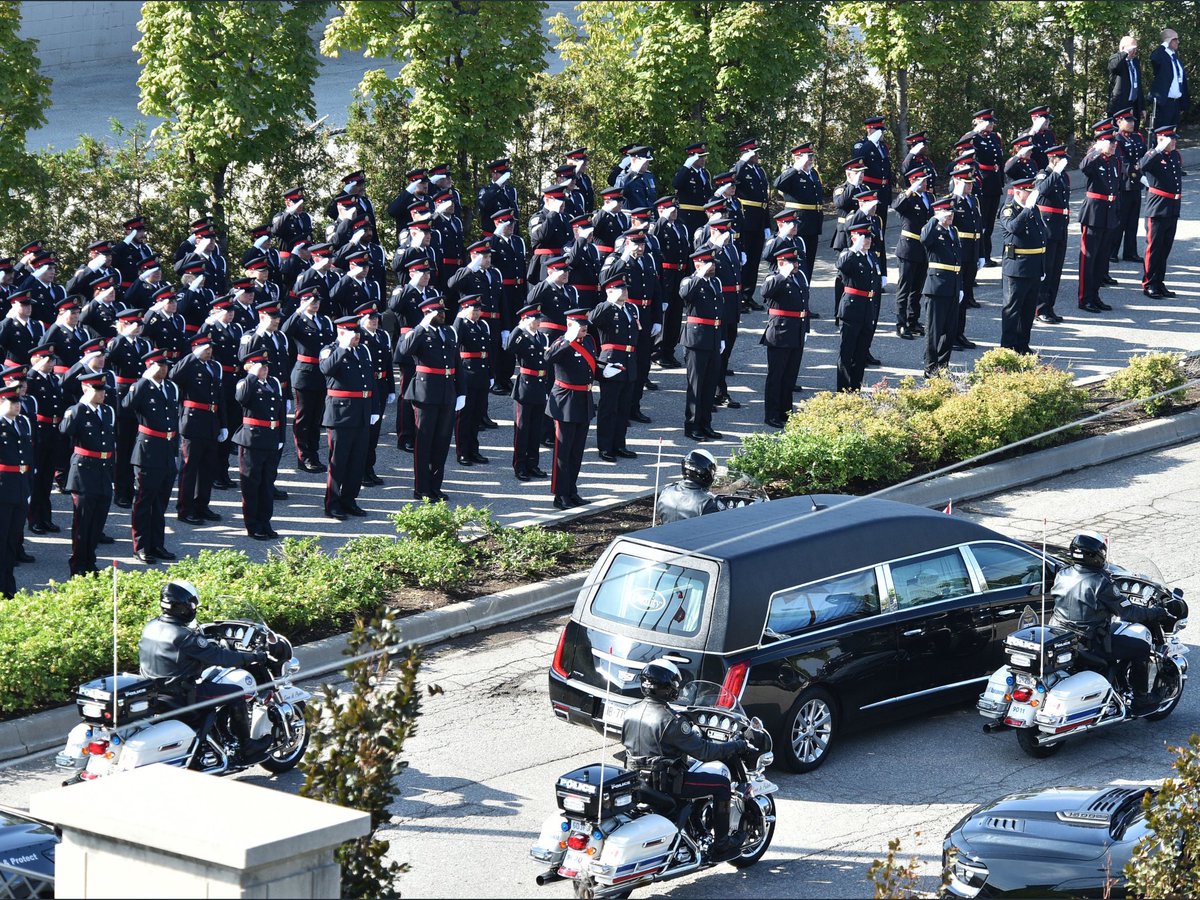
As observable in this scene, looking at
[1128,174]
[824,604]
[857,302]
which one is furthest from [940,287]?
[824,604]

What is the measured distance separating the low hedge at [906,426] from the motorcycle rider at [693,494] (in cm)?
298

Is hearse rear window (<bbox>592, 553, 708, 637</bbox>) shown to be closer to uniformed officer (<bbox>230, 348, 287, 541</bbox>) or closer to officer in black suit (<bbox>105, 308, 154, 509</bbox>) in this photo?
uniformed officer (<bbox>230, 348, 287, 541</bbox>)

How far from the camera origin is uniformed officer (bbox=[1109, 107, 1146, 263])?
24453 millimetres

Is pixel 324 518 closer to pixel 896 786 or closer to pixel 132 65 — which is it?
pixel 896 786

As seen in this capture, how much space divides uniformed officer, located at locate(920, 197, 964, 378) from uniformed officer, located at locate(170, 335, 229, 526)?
26.9 ft

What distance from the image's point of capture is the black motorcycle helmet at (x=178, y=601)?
11.3 m

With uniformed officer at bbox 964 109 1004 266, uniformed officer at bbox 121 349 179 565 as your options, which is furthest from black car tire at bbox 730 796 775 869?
uniformed officer at bbox 964 109 1004 266

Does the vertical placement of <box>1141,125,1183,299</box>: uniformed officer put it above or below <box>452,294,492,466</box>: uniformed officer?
above

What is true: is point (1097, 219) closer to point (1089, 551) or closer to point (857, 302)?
point (857, 302)

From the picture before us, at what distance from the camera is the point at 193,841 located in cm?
656

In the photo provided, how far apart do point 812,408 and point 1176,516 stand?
359 centimetres

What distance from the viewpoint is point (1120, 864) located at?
369 inches

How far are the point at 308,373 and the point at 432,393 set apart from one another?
159cm

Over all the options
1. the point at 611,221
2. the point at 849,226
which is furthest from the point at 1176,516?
the point at 611,221
